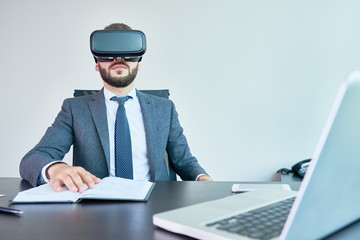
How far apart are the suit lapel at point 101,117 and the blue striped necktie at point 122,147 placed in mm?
66

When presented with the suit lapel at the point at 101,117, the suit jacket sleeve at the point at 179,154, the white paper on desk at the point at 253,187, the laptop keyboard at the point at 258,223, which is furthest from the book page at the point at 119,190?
the suit jacket sleeve at the point at 179,154

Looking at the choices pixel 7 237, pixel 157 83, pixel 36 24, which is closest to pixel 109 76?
pixel 7 237

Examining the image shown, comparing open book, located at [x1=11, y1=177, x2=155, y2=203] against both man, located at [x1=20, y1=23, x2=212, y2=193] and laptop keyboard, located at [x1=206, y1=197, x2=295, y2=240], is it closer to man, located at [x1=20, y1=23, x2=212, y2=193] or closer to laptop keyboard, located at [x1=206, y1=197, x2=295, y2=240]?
laptop keyboard, located at [x1=206, y1=197, x2=295, y2=240]

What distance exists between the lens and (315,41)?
10.8ft

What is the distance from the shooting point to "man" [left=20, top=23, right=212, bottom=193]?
1.96 m

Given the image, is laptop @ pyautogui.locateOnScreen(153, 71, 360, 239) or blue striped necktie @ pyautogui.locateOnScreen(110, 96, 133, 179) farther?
blue striped necktie @ pyautogui.locateOnScreen(110, 96, 133, 179)

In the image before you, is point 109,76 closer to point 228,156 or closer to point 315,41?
point 228,156

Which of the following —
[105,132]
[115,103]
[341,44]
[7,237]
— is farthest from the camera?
[341,44]

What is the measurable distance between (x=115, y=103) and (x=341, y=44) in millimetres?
2079

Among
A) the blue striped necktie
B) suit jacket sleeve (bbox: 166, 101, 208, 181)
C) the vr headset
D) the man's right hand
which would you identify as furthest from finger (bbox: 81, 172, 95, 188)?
suit jacket sleeve (bbox: 166, 101, 208, 181)

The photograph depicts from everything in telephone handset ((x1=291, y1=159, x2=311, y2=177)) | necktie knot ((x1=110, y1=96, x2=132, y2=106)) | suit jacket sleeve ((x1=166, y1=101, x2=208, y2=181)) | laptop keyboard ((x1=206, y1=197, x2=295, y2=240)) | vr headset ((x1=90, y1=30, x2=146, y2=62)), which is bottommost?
telephone handset ((x1=291, y1=159, x2=311, y2=177))

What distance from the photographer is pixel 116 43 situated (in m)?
1.35

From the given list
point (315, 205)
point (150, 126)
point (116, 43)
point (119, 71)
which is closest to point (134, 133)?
point (150, 126)

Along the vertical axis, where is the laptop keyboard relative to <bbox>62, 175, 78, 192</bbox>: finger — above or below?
above
